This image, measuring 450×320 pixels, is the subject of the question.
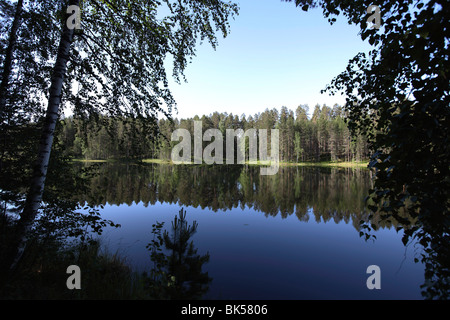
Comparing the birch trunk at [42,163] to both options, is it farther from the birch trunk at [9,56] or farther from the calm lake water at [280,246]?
the birch trunk at [9,56]

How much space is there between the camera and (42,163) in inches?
160

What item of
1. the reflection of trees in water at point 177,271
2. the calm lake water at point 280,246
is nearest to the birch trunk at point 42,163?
the calm lake water at point 280,246

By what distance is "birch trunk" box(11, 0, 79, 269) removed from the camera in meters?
3.94

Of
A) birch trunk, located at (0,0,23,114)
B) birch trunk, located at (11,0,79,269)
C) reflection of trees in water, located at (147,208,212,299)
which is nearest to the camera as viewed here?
birch trunk, located at (11,0,79,269)

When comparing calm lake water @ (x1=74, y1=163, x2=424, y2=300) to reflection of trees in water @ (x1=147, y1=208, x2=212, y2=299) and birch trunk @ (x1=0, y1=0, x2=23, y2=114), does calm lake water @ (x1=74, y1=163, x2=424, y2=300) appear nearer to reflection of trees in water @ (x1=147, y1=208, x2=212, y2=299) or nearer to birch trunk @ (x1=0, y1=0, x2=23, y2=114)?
reflection of trees in water @ (x1=147, y1=208, x2=212, y2=299)

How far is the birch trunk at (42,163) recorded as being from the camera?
3.94 m

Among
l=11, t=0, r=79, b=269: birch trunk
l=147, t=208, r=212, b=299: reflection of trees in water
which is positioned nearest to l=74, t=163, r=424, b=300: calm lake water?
l=147, t=208, r=212, b=299: reflection of trees in water

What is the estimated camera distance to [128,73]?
543 cm

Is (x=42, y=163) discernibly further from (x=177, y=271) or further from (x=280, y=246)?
(x=280, y=246)

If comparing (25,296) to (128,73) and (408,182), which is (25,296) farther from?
(408,182)

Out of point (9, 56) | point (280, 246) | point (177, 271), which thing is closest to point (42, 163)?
point (9, 56)

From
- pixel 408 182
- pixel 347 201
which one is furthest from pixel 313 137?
pixel 408 182
